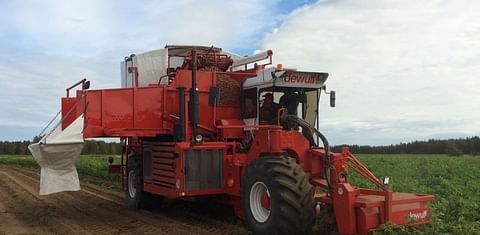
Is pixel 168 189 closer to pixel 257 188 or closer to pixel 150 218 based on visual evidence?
pixel 150 218

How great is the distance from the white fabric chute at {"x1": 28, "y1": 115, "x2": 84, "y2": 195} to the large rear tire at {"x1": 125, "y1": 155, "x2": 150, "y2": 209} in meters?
2.09

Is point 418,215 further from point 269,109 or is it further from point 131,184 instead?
point 131,184

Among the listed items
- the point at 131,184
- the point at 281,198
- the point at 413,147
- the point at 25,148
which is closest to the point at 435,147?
the point at 413,147

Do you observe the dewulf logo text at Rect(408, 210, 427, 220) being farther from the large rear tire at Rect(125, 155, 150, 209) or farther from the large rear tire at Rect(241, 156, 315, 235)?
the large rear tire at Rect(125, 155, 150, 209)

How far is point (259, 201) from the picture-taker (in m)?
8.36

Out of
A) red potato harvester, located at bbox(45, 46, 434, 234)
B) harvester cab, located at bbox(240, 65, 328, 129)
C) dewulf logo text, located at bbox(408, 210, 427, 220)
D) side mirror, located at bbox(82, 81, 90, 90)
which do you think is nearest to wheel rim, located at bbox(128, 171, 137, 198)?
red potato harvester, located at bbox(45, 46, 434, 234)

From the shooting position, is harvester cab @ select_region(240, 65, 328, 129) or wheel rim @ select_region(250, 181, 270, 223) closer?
wheel rim @ select_region(250, 181, 270, 223)

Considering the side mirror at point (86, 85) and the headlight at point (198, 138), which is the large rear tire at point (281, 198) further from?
the side mirror at point (86, 85)

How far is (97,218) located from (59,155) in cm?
181

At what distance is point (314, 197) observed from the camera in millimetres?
7898

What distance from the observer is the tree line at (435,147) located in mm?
68938

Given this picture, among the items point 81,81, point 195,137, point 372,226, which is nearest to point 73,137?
point 81,81

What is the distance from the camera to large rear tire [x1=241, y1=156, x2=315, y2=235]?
24.8 ft

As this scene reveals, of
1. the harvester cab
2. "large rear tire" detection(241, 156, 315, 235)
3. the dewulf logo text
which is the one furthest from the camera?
the harvester cab
